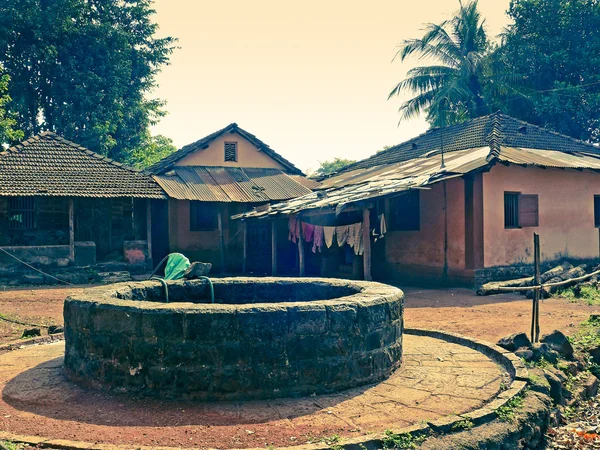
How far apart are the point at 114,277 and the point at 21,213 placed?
363 cm

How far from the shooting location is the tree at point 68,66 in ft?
80.1

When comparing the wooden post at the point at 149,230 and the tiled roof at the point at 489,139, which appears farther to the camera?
the wooden post at the point at 149,230

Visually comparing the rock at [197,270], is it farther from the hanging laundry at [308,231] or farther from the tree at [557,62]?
the tree at [557,62]

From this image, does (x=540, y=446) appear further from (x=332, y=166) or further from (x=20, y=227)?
(x=332, y=166)

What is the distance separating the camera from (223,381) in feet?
16.4

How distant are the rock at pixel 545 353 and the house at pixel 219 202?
12.2m

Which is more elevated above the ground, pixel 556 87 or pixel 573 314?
pixel 556 87

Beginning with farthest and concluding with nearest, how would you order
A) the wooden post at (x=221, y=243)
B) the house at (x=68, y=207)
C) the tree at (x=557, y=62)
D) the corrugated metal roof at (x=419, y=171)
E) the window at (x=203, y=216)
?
the tree at (x=557, y=62) < the window at (x=203, y=216) < the wooden post at (x=221, y=243) < the house at (x=68, y=207) < the corrugated metal roof at (x=419, y=171)

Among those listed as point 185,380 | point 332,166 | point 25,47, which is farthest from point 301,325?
point 332,166

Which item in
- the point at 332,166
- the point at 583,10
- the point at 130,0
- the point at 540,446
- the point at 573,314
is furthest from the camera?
the point at 332,166

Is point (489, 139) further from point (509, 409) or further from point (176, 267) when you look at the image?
point (509, 409)

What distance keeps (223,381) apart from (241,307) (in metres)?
0.68

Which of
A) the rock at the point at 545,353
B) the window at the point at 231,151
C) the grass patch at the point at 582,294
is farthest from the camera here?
the window at the point at 231,151

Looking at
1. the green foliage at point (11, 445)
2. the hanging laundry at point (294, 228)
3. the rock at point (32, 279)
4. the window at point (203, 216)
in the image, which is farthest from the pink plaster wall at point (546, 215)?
the rock at point (32, 279)
